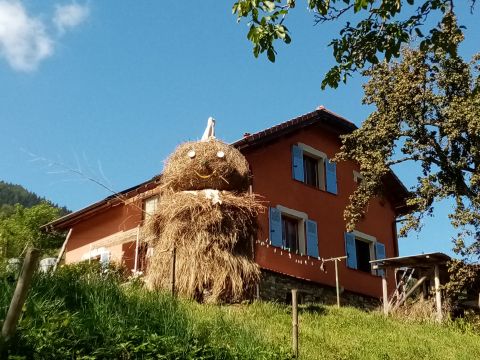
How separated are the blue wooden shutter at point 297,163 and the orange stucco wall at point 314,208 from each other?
0.46 ft

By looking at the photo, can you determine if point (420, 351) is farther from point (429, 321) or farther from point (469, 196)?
point (469, 196)

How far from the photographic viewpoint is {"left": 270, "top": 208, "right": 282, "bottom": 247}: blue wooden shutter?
18812mm

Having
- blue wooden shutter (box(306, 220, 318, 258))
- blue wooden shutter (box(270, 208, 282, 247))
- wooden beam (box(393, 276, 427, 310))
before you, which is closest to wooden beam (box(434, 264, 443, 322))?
wooden beam (box(393, 276, 427, 310))

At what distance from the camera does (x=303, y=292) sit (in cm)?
1877

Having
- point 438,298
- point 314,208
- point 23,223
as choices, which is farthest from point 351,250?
point 23,223

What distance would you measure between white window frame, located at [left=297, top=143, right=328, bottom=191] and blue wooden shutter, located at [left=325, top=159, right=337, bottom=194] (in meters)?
0.13

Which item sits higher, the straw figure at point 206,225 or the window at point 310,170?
the window at point 310,170

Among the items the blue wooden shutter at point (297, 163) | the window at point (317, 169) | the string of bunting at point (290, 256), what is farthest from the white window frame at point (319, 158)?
the string of bunting at point (290, 256)

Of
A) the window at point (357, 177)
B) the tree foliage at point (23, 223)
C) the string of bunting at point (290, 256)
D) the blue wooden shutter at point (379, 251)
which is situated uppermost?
the tree foliage at point (23, 223)

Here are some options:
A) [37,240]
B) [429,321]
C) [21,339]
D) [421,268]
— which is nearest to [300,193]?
[421,268]

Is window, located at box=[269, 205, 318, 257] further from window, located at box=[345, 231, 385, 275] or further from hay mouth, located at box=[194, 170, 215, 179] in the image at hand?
hay mouth, located at box=[194, 170, 215, 179]

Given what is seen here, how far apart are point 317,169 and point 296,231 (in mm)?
2724

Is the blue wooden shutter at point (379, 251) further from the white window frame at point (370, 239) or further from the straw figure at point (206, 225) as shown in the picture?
the straw figure at point (206, 225)

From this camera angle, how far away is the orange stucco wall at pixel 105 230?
1942 cm
